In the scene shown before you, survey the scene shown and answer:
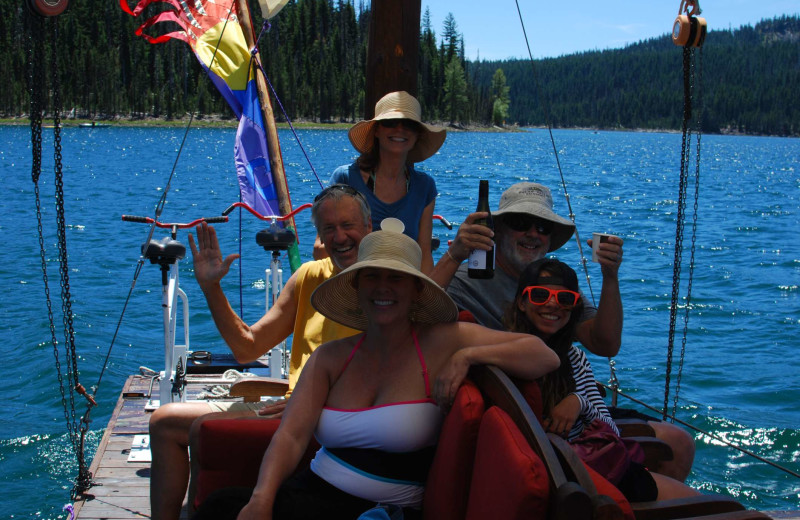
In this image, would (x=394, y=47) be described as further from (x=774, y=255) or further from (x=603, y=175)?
(x=603, y=175)

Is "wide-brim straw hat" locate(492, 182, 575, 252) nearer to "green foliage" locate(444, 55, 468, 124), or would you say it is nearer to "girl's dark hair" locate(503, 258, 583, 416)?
"girl's dark hair" locate(503, 258, 583, 416)

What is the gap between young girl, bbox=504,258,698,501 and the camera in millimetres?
2707

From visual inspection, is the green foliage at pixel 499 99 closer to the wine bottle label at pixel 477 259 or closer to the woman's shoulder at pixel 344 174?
the woman's shoulder at pixel 344 174

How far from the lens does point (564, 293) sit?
9.34 ft

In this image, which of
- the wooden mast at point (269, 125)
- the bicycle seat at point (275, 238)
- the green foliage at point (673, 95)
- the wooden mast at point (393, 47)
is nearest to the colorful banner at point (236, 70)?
the wooden mast at point (269, 125)

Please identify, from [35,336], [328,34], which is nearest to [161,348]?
[35,336]

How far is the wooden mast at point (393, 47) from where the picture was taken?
14.2 ft

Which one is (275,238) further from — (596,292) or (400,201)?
(596,292)

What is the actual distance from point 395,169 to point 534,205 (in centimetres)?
71

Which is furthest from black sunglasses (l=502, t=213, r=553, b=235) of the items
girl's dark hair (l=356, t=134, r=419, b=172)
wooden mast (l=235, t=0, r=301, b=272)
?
wooden mast (l=235, t=0, r=301, b=272)

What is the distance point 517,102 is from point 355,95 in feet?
300

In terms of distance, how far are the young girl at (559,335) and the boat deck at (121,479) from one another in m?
0.98

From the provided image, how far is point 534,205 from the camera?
3.40 metres

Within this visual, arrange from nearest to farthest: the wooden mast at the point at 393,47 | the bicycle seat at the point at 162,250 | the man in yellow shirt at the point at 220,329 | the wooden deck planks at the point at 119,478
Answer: the man in yellow shirt at the point at 220,329
the wooden deck planks at the point at 119,478
the wooden mast at the point at 393,47
the bicycle seat at the point at 162,250
